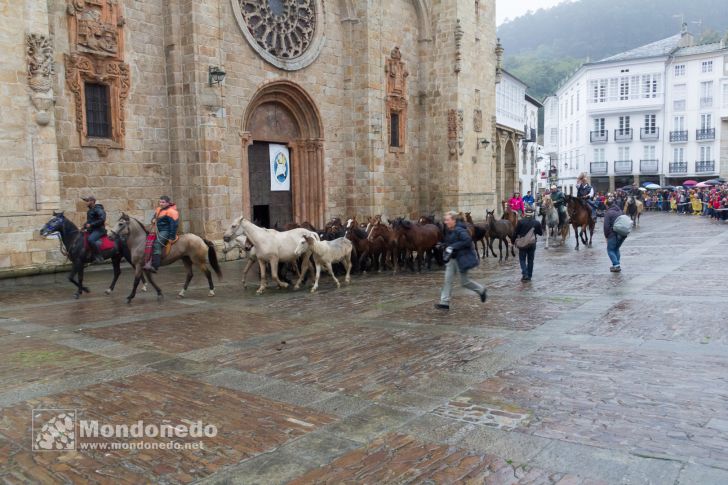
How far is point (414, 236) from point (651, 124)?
53.2 meters

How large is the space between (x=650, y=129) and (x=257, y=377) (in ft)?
205

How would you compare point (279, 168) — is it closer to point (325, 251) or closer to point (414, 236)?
point (414, 236)

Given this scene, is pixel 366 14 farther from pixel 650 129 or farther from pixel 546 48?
pixel 546 48

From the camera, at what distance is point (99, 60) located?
15.7 m

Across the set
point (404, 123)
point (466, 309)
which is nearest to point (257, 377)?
point (466, 309)

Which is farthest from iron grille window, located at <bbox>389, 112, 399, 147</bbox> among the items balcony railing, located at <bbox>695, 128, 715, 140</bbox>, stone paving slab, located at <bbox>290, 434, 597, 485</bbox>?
balcony railing, located at <bbox>695, 128, 715, 140</bbox>

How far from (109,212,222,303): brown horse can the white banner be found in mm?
8865

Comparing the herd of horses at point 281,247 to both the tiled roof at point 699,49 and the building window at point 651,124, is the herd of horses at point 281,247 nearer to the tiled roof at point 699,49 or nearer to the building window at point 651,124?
the building window at point 651,124

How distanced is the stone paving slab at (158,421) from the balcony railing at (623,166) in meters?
62.4

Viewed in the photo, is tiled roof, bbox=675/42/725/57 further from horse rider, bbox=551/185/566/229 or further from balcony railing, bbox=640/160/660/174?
horse rider, bbox=551/185/566/229

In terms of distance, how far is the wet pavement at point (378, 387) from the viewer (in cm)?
451

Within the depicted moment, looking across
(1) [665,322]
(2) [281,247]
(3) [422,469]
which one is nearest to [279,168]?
(2) [281,247]

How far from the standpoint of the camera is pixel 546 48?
119m

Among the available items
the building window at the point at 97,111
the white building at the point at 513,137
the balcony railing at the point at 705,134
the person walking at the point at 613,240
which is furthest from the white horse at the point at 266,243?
the balcony railing at the point at 705,134
